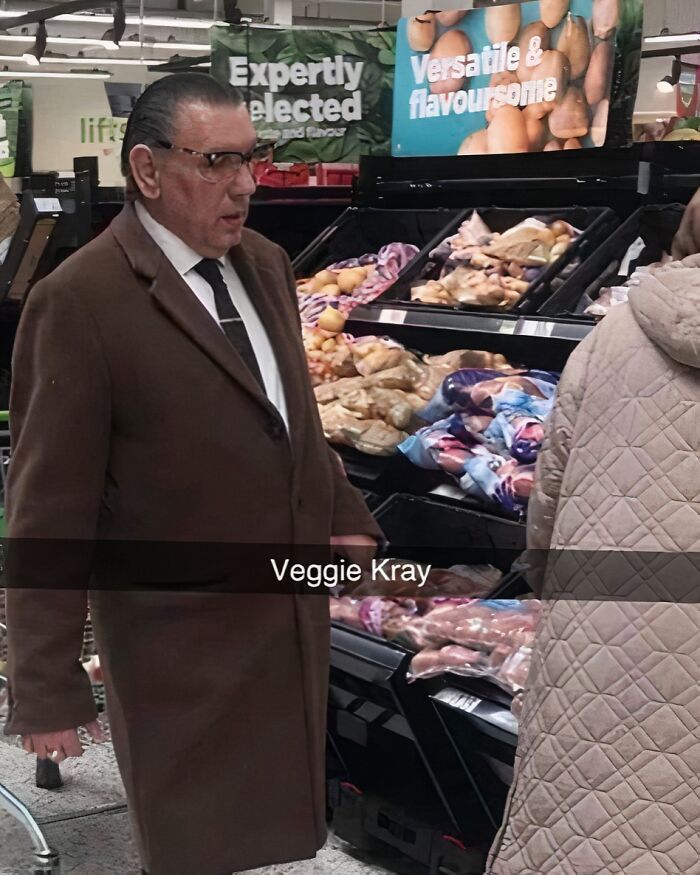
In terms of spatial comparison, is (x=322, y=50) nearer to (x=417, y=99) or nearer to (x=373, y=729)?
(x=417, y=99)

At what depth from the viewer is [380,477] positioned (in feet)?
9.35

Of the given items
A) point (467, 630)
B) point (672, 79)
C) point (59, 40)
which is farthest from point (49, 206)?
point (59, 40)

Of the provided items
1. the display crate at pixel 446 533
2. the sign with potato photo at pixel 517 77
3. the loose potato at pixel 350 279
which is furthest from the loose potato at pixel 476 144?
the display crate at pixel 446 533

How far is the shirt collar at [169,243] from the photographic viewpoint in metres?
1.95

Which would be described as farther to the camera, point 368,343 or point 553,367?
point 368,343

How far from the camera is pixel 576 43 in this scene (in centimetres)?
287

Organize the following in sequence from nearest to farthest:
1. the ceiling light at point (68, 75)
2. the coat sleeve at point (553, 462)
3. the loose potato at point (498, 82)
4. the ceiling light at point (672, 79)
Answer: the coat sleeve at point (553, 462)
the loose potato at point (498, 82)
the ceiling light at point (672, 79)
the ceiling light at point (68, 75)

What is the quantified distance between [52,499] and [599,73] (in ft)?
5.42

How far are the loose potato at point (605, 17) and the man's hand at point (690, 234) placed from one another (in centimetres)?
123

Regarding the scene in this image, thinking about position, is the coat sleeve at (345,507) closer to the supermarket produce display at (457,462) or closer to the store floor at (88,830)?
the supermarket produce display at (457,462)

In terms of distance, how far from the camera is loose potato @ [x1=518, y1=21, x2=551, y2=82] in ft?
9.60

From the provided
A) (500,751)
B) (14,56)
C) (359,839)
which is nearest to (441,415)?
(500,751)

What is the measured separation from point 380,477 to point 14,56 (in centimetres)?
1377

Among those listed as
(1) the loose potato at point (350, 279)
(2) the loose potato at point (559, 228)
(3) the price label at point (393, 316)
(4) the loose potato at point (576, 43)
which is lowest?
(3) the price label at point (393, 316)
